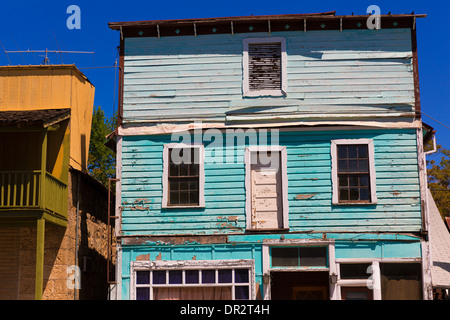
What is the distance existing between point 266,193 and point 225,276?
2.39m

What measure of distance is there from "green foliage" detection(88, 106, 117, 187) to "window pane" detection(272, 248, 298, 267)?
21005mm

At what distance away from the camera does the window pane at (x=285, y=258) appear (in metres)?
16.9

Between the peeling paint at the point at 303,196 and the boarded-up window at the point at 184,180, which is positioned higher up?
the boarded-up window at the point at 184,180

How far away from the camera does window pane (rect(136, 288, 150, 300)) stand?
55.8 feet

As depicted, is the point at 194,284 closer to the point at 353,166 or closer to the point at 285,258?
the point at 285,258

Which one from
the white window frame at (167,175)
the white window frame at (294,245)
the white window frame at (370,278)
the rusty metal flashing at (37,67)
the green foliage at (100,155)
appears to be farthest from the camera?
the green foliage at (100,155)

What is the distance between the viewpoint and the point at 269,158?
57.6ft

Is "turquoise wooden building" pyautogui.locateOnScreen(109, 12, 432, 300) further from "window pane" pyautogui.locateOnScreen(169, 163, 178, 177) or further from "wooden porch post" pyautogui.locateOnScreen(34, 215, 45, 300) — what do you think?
"wooden porch post" pyautogui.locateOnScreen(34, 215, 45, 300)

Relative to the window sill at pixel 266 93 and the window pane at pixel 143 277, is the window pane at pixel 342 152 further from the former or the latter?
the window pane at pixel 143 277

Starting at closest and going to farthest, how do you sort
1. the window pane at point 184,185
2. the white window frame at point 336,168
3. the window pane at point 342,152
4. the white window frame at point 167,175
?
the white window frame at point 336,168 → the white window frame at point 167,175 → the window pane at point 342,152 → the window pane at point 184,185

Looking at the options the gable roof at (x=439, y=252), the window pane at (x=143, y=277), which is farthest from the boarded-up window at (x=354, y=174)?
the window pane at (x=143, y=277)

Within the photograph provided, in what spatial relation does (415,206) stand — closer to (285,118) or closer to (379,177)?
(379,177)

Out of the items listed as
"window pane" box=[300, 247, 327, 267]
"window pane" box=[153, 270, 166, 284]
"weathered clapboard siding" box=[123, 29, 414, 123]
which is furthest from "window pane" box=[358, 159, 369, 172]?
"window pane" box=[153, 270, 166, 284]

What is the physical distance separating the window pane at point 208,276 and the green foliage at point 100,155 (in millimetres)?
20352
